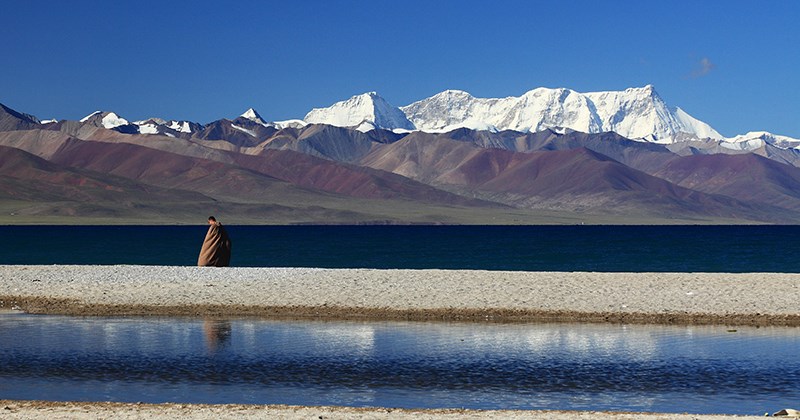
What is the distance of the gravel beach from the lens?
106 ft

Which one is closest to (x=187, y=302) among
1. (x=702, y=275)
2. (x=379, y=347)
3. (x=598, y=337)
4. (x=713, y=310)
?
(x=379, y=347)

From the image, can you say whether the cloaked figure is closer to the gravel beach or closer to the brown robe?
the brown robe

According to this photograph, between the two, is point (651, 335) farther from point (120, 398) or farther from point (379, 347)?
point (120, 398)

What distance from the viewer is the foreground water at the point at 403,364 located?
19703 millimetres

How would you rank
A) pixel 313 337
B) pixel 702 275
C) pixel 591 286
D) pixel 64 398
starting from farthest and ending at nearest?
pixel 702 275 < pixel 591 286 < pixel 313 337 < pixel 64 398

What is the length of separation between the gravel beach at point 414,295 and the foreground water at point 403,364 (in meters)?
1.91

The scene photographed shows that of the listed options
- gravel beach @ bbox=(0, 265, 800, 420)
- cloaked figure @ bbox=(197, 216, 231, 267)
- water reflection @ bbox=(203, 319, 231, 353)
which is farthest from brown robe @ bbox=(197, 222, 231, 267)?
water reflection @ bbox=(203, 319, 231, 353)

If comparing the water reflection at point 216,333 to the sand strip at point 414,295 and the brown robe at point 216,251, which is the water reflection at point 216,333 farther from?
the brown robe at point 216,251

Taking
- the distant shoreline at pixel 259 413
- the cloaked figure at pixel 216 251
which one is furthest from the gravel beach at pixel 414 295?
the distant shoreline at pixel 259 413

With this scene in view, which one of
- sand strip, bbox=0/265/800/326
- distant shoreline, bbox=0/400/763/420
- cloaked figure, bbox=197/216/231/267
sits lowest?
distant shoreline, bbox=0/400/763/420

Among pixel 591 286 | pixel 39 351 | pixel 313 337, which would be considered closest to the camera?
pixel 39 351

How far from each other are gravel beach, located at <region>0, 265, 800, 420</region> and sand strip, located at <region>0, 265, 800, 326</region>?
0.03 m

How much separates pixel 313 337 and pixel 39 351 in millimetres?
6205

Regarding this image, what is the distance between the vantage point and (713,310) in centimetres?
3238
